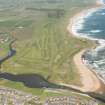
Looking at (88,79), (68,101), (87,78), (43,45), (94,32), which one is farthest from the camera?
(94,32)

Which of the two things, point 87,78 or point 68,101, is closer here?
point 68,101

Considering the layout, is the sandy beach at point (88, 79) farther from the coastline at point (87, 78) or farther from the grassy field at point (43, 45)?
the grassy field at point (43, 45)

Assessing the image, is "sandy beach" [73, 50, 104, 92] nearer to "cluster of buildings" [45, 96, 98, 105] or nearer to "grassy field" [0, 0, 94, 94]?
"grassy field" [0, 0, 94, 94]

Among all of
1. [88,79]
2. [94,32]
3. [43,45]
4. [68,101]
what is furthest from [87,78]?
[94,32]

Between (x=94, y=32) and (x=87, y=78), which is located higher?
(x=87, y=78)

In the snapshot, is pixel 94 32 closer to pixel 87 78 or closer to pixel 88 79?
pixel 87 78

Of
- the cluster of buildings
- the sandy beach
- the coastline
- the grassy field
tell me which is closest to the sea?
the coastline
